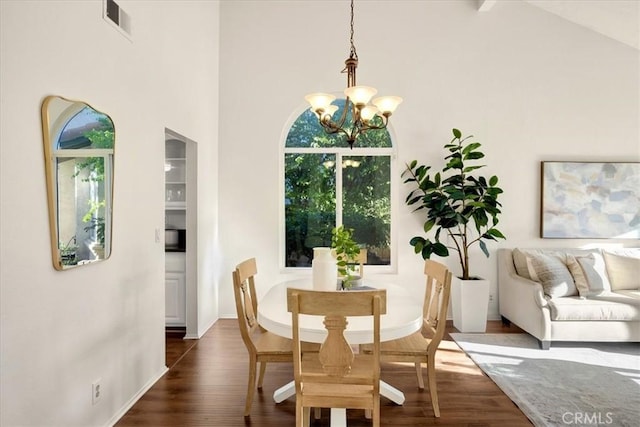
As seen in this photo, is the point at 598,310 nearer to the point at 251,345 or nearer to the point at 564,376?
the point at 564,376

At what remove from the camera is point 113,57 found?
2252 mm

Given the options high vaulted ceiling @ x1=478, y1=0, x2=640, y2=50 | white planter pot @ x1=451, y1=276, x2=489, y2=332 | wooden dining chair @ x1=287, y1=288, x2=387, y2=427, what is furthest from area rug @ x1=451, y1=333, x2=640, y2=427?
high vaulted ceiling @ x1=478, y1=0, x2=640, y2=50

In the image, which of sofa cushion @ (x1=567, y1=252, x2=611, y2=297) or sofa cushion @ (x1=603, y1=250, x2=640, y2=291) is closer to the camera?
sofa cushion @ (x1=567, y1=252, x2=611, y2=297)

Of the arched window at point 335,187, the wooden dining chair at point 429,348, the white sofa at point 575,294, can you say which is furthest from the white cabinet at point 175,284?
the white sofa at point 575,294

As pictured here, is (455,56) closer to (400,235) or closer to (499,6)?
(499,6)

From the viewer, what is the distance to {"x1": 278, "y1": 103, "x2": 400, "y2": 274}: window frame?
444 centimetres

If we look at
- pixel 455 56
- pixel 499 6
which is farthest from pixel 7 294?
pixel 499 6

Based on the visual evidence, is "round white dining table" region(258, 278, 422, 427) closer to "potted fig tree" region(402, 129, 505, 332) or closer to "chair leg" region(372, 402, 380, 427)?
"chair leg" region(372, 402, 380, 427)

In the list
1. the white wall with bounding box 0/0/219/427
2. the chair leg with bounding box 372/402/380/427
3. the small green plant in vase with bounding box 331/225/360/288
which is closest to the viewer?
the white wall with bounding box 0/0/219/427

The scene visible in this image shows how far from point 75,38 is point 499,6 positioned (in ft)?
14.3

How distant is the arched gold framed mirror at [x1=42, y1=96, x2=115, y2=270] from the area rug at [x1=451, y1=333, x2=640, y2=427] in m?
2.80

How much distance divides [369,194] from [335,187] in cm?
42

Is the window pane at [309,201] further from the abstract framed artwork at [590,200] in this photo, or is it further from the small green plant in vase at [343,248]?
the abstract framed artwork at [590,200]

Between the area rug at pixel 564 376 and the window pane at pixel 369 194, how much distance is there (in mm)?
1445
